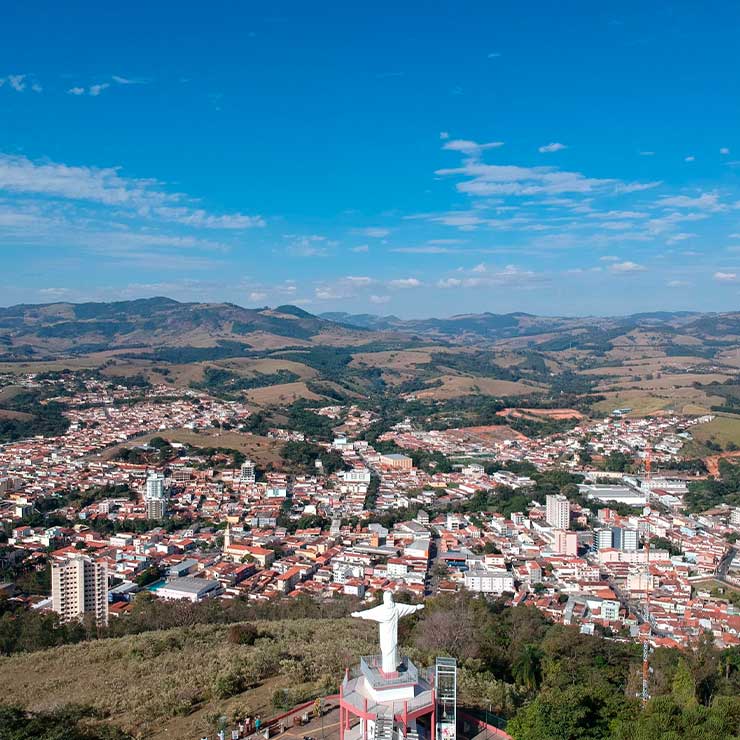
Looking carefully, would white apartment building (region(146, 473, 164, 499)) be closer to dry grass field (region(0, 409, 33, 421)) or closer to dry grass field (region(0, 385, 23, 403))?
dry grass field (region(0, 409, 33, 421))

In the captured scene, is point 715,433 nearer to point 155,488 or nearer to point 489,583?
point 489,583

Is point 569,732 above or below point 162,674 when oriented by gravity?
above

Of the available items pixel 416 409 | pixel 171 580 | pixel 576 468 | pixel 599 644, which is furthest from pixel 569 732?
pixel 416 409

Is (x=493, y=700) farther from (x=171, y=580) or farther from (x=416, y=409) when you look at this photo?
(x=416, y=409)

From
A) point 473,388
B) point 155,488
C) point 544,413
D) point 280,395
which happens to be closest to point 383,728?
point 155,488

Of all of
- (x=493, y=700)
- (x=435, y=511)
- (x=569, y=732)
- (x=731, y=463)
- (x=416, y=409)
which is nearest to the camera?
(x=569, y=732)

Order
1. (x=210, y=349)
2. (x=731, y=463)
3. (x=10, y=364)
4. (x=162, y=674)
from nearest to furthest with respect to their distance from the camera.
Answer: (x=162, y=674) → (x=731, y=463) → (x=10, y=364) → (x=210, y=349)
